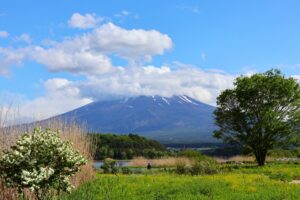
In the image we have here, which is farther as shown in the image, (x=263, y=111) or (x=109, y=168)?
(x=263, y=111)

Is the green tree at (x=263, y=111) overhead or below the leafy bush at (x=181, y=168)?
overhead

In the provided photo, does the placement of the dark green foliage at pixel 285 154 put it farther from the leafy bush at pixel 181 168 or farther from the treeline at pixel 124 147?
the leafy bush at pixel 181 168

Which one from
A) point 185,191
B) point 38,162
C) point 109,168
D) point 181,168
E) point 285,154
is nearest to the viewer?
point 38,162

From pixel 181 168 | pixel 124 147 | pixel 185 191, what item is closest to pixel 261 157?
pixel 181 168

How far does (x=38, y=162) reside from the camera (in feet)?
39.2

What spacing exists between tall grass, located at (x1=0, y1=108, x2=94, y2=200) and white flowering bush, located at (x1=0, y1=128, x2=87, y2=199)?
707 mm

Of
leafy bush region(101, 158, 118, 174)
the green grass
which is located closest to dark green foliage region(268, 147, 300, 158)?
leafy bush region(101, 158, 118, 174)

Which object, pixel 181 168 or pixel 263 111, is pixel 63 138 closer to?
pixel 181 168

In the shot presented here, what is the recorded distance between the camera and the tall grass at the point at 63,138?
12.8 metres

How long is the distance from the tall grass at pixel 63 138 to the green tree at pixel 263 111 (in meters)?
18.2

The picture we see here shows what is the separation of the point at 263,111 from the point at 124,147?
1397 inches

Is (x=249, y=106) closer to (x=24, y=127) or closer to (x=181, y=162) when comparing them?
(x=181, y=162)

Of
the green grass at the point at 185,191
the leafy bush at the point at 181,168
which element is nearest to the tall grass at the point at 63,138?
the green grass at the point at 185,191

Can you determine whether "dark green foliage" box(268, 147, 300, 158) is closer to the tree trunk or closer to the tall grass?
the tree trunk
